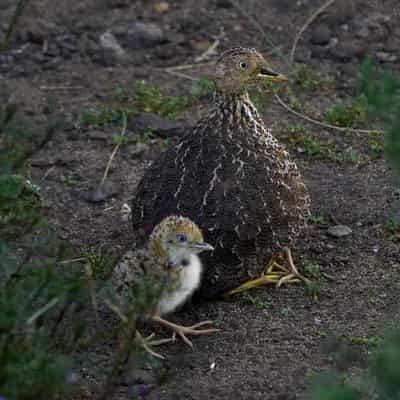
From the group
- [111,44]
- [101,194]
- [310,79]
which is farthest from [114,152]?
[310,79]

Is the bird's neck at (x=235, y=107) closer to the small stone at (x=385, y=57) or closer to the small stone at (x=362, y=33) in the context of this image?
the small stone at (x=385, y=57)

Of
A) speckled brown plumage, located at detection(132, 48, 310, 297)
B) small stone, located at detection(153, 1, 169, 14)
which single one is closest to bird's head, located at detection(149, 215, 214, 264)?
speckled brown plumage, located at detection(132, 48, 310, 297)

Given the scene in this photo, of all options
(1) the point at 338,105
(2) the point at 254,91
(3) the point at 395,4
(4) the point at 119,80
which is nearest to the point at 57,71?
(4) the point at 119,80

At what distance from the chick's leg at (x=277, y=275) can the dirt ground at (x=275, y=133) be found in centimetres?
6

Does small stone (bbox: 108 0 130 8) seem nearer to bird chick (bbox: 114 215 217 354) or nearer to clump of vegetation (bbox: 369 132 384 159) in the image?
clump of vegetation (bbox: 369 132 384 159)

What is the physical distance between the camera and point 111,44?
898cm

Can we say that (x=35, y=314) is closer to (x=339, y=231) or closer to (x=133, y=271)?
(x=133, y=271)

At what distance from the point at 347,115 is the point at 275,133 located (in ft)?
1.81

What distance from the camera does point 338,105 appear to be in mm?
8031

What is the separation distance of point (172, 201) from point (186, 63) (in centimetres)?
318

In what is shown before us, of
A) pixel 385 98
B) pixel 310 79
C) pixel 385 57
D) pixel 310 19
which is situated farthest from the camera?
pixel 310 19

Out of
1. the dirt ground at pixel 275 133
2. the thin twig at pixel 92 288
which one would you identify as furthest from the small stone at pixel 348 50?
the thin twig at pixel 92 288

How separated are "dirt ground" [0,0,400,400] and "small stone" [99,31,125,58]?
4 centimetres

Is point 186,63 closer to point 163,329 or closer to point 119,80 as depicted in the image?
point 119,80
